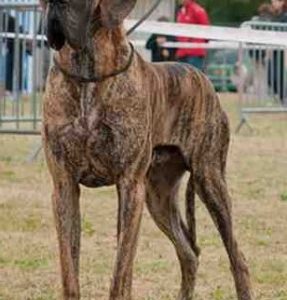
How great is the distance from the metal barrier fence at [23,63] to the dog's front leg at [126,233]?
692 cm

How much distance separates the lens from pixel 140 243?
8.88m

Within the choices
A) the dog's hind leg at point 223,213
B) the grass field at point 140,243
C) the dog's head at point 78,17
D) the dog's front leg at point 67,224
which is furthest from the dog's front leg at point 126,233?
the grass field at point 140,243

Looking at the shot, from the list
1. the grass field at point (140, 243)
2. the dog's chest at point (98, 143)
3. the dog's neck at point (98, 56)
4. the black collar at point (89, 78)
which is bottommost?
the grass field at point (140, 243)

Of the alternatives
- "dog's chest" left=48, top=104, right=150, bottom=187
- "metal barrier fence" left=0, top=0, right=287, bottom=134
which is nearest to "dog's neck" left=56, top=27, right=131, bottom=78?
"dog's chest" left=48, top=104, right=150, bottom=187

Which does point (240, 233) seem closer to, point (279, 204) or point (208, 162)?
→ point (279, 204)

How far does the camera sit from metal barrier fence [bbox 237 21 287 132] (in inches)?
778

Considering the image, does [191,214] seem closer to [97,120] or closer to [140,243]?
[97,120]

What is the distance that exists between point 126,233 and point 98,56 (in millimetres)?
817

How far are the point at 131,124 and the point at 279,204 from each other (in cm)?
553

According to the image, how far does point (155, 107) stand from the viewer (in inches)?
242

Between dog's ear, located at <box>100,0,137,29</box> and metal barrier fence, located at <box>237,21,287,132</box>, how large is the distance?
13.8 metres

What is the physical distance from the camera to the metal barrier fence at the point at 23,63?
43.1ft

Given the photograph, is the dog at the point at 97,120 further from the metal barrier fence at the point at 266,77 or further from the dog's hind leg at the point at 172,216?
the metal barrier fence at the point at 266,77

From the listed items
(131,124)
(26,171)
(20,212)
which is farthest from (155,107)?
(26,171)
